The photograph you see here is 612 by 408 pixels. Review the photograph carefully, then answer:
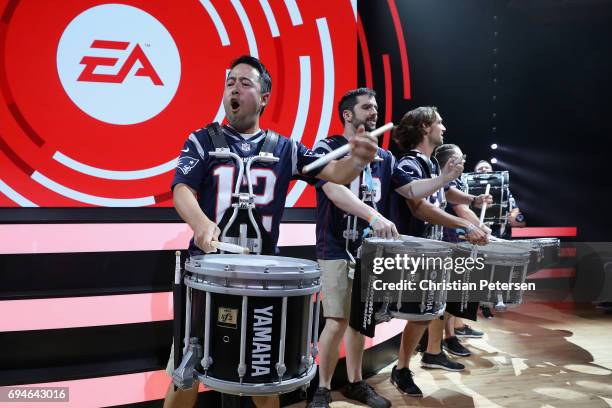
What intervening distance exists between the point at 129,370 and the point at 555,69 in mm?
6277

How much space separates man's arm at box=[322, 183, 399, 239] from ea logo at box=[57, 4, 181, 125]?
1606 millimetres

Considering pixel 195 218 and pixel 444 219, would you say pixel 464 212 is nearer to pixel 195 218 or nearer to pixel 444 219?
pixel 444 219

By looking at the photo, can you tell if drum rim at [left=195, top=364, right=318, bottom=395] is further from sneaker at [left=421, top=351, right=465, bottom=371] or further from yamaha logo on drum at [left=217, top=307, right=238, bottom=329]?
sneaker at [left=421, top=351, right=465, bottom=371]

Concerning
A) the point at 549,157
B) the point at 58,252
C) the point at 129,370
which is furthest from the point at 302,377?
the point at 549,157

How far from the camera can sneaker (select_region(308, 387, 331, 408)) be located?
2818 mm

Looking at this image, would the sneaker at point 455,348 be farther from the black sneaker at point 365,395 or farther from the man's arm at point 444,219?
the man's arm at point 444,219

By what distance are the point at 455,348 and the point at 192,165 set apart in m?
3.20

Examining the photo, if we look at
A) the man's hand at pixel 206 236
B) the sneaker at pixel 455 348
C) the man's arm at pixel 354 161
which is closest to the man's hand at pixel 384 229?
the man's arm at pixel 354 161

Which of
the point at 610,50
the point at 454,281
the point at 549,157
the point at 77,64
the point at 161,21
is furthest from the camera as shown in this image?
the point at 549,157

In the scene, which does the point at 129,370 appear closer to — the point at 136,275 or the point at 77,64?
the point at 136,275

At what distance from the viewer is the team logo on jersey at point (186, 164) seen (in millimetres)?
1812

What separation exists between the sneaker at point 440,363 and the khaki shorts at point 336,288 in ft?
4.24

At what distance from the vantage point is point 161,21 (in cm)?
352

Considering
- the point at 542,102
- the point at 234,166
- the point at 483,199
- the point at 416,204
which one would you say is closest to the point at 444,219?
the point at 416,204
